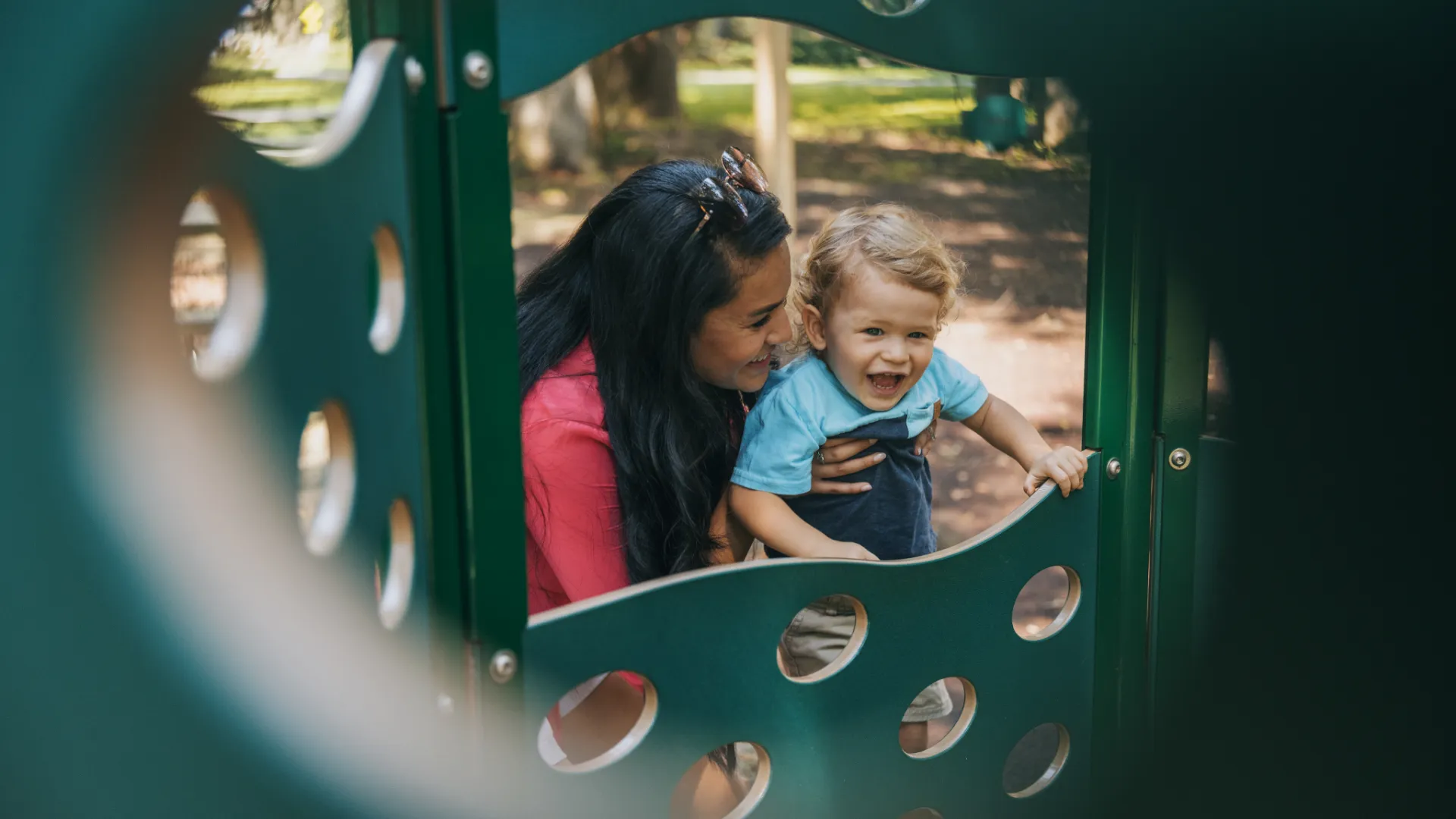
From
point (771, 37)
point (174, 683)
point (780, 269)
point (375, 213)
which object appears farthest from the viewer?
point (771, 37)

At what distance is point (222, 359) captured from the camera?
3.88ft

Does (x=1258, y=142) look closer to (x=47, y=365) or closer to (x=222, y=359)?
(x=222, y=359)

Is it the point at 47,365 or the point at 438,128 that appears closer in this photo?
the point at 47,365

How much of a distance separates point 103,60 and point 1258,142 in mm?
1594

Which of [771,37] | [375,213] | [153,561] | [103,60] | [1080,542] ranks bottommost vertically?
[1080,542]

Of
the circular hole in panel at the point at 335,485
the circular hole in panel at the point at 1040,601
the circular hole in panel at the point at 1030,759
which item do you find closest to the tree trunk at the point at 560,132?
the circular hole in panel at the point at 1040,601

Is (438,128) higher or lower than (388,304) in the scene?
higher

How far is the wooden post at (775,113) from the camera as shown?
4.48m

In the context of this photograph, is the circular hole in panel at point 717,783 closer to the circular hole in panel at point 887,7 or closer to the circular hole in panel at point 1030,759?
the circular hole in panel at point 1030,759

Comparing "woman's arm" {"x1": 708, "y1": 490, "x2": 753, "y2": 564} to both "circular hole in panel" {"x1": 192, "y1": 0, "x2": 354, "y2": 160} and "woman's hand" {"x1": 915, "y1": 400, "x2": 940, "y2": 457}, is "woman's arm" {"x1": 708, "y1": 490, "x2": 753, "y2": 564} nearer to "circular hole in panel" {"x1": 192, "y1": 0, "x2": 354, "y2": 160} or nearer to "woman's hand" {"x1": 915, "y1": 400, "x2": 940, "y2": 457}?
"woman's hand" {"x1": 915, "y1": 400, "x2": 940, "y2": 457}

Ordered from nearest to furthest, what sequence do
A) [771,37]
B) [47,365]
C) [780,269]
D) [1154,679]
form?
1. [47,365]
2. [780,269]
3. [1154,679]
4. [771,37]

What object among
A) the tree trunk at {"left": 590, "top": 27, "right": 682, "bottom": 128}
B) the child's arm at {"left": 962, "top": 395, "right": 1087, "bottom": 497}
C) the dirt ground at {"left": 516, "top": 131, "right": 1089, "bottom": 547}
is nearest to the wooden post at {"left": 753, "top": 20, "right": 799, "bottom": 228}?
the dirt ground at {"left": 516, "top": 131, "right": 1089, "bottom": 547}

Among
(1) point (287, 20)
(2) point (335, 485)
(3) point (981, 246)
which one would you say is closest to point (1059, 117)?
(2) point (335, 485)

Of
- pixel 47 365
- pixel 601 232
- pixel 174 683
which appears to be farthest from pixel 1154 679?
pixel 47 365
